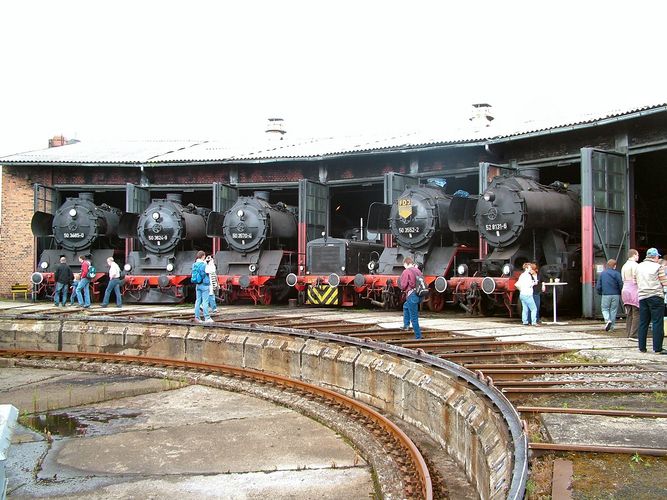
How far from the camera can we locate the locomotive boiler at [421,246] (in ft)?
52.4

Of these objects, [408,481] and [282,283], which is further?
[282,283]

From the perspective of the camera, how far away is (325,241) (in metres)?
17.8

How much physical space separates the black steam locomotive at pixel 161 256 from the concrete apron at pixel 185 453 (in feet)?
32.7

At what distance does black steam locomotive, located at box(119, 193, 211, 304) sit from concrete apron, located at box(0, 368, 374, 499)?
A: 9.97 metres

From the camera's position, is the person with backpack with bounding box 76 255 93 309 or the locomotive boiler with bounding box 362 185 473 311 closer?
the locomotive boiler with bounding box 362 185 473 311

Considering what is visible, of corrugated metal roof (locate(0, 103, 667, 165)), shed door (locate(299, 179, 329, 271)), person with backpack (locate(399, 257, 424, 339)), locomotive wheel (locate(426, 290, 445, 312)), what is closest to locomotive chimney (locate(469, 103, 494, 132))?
corrugated metal roof (locate(0, 103, 667, 165))

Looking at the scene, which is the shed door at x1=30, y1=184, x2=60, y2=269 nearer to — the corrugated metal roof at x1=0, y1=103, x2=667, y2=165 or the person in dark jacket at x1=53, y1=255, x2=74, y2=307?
the corrugated metal roof at x1=0, y1=103, x2=667, y2=165

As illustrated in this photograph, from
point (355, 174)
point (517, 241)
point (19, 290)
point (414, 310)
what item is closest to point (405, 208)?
point (517, 241)

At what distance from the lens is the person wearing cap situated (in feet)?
27.2

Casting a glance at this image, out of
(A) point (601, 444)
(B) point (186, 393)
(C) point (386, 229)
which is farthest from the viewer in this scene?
(C) point (386, 229)

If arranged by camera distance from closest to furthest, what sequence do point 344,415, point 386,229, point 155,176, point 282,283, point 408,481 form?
point 408,481 → point 344,415 → point 386,229 → point 282,283 → point 155,176

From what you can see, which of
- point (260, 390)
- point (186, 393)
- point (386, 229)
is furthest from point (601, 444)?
point (386, 229)

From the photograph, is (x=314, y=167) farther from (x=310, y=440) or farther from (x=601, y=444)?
(x=601, y=444)

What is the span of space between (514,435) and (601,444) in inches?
22.2
